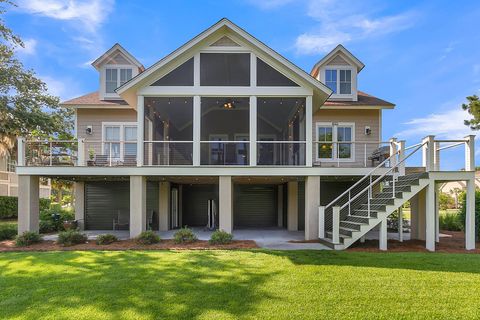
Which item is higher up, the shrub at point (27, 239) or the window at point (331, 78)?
the window at point (331, 78)

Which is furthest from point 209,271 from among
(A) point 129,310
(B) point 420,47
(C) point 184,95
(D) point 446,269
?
(B) point 420,47

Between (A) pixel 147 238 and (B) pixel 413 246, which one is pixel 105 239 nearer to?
(A) pixel 147 238

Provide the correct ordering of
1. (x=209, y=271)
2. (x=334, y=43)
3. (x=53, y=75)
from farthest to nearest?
(x=53, y=75)
(x=334, y=43)
(x=209, y=271)

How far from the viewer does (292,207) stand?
15.8 m

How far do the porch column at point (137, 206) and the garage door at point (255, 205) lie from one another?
659 cm

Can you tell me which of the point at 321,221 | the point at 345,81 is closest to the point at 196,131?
the point at 321,221

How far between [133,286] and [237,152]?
32.1ft

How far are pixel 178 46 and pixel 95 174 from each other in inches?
214

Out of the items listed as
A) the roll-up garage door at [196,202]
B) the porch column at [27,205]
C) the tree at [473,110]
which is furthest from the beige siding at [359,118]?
the porch column at [27,205]

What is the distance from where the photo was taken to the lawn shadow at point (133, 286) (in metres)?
5.40

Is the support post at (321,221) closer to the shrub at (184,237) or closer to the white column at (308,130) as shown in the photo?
the white column at (308,130)

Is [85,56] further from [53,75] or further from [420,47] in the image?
[420,47]

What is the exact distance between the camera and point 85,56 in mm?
19922

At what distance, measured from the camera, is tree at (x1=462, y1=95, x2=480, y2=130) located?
17156 millimetres
